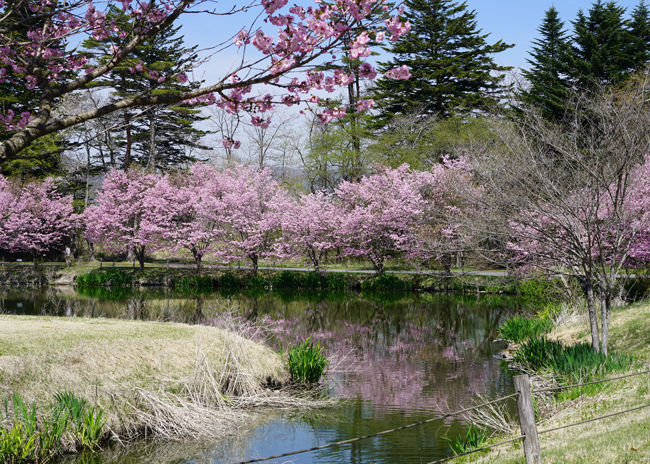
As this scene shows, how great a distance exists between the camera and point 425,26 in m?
39.6

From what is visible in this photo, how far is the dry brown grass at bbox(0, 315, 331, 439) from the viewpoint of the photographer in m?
7.86

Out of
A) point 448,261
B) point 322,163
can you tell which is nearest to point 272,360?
point 448,261

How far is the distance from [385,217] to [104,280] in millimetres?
15948

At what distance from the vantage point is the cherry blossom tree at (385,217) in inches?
1145

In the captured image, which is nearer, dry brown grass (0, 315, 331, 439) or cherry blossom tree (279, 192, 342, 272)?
dry brown grass (0, 315, 331, 439)

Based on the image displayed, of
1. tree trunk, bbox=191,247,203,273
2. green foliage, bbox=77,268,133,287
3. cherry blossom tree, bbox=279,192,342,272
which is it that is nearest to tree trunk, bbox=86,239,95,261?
green foliage, bbox=77,268,133,287

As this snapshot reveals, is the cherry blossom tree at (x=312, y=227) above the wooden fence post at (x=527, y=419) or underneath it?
above

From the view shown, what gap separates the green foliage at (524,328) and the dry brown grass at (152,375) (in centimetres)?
635

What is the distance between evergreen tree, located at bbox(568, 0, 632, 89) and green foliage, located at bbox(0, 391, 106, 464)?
3265cm

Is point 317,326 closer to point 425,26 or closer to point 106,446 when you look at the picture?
point 106,446

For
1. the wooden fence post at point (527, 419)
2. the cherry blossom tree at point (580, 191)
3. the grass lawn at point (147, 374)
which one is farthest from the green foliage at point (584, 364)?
the grass lawn at point (147, 374)

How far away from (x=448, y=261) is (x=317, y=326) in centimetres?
1192

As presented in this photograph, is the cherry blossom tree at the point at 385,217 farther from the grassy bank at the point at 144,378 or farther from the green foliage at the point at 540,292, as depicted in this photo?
the grassy bank at the point at 144,378

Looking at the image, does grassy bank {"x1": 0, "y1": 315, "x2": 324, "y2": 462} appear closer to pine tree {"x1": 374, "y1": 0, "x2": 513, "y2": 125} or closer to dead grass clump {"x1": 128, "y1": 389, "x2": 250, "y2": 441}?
dead grass clump {"x1": 128, "y1": 389, "x2": 250, "y2": 441}
